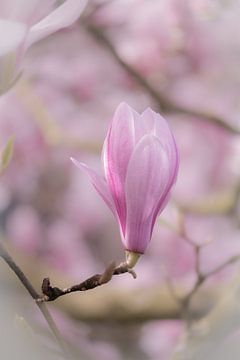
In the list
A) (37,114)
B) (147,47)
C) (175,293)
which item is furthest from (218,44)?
(175,293)

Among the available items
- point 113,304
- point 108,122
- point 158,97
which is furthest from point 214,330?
point 108,122

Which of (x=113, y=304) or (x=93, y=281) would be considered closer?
(x=93, y=281)

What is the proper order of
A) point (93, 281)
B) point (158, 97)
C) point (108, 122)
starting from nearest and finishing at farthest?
point (93, 281)
point (158, 97)
point (108, 122)

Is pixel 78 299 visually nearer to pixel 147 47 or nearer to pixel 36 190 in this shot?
pixel 36 190

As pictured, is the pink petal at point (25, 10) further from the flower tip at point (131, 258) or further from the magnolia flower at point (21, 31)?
the flower tip at point (131, 258)

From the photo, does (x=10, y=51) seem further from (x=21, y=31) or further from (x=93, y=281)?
(x=93, y=281)

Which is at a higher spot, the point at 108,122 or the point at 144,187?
the point at 144,187
